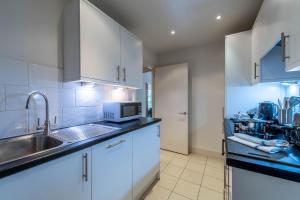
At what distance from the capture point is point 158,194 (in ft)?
5.80

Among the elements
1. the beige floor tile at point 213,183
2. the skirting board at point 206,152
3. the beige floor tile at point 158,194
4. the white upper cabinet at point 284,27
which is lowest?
the beige floor tile at point 158,194

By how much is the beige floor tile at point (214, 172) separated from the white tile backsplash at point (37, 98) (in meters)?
1.98

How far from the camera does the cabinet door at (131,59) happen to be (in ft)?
6.10

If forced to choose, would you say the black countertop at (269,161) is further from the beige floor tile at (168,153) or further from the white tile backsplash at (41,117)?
the beige floor tile at (168,153)

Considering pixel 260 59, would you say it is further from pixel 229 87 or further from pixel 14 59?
pixel 14 59

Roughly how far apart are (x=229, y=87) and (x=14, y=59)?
2.56 m

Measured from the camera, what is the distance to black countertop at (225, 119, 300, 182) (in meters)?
0.62

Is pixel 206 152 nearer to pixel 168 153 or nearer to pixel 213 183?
pixel 168 153

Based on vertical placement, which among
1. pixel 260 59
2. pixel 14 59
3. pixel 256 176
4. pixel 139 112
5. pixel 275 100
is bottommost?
pixel 256 176

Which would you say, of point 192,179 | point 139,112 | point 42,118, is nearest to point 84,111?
point 42,118

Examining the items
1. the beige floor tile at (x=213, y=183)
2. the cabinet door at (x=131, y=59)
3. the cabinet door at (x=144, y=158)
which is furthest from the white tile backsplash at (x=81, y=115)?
the beige floor tile at (x=213, y=183)

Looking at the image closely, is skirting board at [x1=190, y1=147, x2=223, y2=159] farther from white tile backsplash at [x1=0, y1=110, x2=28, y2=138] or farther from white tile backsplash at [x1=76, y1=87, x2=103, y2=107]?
white tile backsplash at [x1=0, y1=110, x2=28, y2=138]

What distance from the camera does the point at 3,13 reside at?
113cm

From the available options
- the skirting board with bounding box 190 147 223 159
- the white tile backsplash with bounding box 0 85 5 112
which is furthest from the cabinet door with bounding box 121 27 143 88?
the skirting board with bounding box 190 147 223 159
